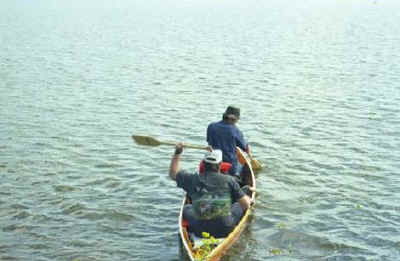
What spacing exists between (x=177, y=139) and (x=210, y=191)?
1021 cm

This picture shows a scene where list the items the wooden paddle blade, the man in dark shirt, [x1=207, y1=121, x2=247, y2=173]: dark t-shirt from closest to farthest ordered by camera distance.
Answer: the man in dark shirt < the wooden paddle blade < [x1=207, y1=121, x2=247, y2=173]: dark t-shirt

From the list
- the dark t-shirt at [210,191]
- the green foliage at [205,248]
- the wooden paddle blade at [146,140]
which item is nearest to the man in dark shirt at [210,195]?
the dark t-shirt at [210,191]

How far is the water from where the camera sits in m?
13.8

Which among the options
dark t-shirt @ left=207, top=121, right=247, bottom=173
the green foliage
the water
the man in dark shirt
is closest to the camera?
the green foliage

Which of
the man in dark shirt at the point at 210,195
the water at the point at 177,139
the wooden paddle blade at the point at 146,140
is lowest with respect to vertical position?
the water at the point at 177,139

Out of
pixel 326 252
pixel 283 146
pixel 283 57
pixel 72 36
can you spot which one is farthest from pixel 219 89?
pixel 72 36

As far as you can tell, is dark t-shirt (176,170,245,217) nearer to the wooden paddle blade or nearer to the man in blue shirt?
the wooden paddle blade

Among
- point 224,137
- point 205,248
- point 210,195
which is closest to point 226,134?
point 224,137

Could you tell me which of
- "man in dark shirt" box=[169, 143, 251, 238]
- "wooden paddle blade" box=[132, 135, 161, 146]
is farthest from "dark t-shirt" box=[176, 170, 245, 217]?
"wooden paddle blade" box=[132, 135, 161, 146]

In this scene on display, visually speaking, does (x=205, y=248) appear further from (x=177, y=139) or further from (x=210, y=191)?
(x=177, y=139)

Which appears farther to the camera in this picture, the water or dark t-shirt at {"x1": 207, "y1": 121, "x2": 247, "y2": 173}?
dark t-shirt at {"x1": 207, "y1": 121, "x2": 247, "y2": 173}

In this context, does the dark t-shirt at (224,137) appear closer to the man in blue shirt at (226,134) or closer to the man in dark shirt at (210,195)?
the man in blue shirt at (226,134)

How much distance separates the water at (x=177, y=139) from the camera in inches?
543

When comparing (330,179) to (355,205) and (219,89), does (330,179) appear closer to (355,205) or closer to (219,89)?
(355,205)
